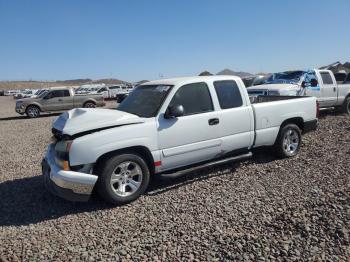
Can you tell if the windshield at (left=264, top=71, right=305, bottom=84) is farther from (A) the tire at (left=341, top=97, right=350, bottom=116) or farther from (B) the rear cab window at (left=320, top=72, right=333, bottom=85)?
(A) the tire at (left=341, top=97, right=350, bottom=116)

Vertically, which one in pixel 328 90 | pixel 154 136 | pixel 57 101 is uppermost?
pixel 328 90

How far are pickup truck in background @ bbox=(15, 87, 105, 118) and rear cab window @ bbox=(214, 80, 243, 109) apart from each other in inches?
667

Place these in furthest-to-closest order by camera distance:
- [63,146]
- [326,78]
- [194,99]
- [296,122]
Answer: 1. [326,78]
2. [296,122]
3. [194,99]
4. [63,146]

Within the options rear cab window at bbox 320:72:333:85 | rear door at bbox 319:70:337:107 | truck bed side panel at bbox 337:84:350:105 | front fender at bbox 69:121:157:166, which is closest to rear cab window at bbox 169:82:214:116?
front fender at bbox 69:121:157:166

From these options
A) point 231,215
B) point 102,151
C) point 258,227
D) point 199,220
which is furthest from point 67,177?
point 258,227

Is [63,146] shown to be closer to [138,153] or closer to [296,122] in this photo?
[138,153]

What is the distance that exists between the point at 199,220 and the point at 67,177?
6.08 ft

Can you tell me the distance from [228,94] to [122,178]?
96.3 inches

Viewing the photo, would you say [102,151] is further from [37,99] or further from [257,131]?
[37,99]

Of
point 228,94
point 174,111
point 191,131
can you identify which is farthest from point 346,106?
point 174,111

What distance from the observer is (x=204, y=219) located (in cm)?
460

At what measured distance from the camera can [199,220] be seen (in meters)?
4.59

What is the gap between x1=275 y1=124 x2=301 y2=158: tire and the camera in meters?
7.14

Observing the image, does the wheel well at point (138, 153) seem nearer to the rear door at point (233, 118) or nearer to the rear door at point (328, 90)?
the rear door at point (233, 118)
